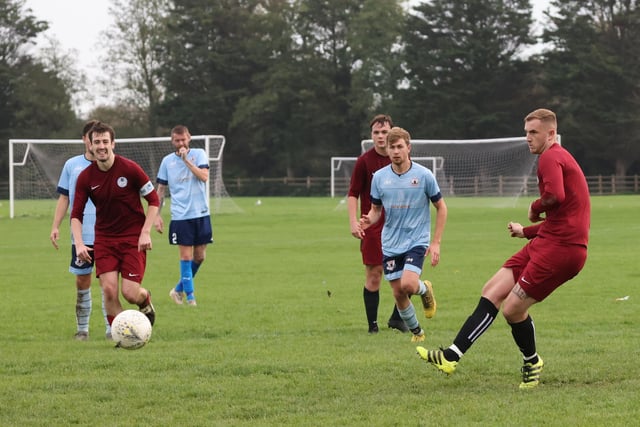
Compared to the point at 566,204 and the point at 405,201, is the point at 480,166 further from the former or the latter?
the point at 566,204

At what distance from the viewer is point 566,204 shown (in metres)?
6.90

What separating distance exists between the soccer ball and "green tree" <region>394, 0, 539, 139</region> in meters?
59.8

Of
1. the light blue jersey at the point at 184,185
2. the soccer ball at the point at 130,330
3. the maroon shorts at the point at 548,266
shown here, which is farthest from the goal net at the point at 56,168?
the maroon shorts at the point at 548,266

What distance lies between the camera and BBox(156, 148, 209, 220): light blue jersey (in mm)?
12742

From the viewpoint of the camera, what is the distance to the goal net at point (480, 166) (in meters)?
43.1

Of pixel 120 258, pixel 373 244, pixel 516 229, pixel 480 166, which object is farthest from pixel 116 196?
pixel 480 166

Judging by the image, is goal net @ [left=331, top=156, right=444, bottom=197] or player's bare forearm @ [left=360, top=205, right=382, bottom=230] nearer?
player's bare forearm @ [left=360, top=205, right=382, bottom=230]

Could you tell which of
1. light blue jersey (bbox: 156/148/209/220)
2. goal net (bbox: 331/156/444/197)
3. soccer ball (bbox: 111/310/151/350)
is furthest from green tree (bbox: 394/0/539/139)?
soccer ball (bbox: 111/310/151/350)

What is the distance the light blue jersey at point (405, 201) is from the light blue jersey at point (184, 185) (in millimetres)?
4037

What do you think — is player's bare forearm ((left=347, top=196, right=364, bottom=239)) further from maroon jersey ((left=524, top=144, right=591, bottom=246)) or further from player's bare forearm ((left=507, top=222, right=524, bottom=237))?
maroon jersey ((left=524, top=144, right=591, bottom=246))

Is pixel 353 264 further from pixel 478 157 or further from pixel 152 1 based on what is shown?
pixel 152 1

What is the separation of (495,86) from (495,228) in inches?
1673

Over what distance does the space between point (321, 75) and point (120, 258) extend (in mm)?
65645

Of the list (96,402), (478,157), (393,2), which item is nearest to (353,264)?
(96,402)
